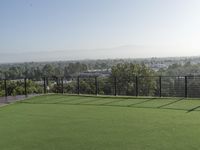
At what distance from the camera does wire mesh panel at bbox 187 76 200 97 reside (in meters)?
14.2

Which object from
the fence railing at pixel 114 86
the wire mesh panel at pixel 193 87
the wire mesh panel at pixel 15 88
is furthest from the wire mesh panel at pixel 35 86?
the wire mesh panel at pixel 193 87

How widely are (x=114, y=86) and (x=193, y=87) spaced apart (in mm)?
3960

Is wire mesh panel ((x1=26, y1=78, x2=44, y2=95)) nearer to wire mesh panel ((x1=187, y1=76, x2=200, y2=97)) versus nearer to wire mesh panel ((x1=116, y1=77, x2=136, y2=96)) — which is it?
wire mesh panel ((x1=116, y1=77, x2=136, y2=96))

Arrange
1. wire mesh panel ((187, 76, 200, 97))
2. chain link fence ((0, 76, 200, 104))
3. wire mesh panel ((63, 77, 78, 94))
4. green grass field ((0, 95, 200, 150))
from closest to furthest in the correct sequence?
1. green grass field ((0, 95, 200, 150))
2. wire mesh panel ((187, 76, 200, 97))
3. chain link fence ((0, 76, 200, 104))
4. wire mesh panel ((63, 77, 78, 94))

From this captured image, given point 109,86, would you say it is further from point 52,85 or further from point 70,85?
point 52,85

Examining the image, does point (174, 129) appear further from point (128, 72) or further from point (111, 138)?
point (128, 72)

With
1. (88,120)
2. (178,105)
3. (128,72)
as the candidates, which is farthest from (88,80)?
(128,72)

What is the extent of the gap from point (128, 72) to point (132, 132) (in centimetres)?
3395

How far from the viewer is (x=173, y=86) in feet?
52.1

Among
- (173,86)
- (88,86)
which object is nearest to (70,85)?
(88,86)

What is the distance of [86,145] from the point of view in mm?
6074

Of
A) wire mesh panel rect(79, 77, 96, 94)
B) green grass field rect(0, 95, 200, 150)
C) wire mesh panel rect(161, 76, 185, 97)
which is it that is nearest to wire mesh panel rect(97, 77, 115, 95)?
wire mesh panel rect(79, 77, 96, 94)

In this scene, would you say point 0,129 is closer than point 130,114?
Yes

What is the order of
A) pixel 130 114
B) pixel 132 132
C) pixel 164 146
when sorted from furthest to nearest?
pixel 130 114, pixel 132 132, pixel 164 146
